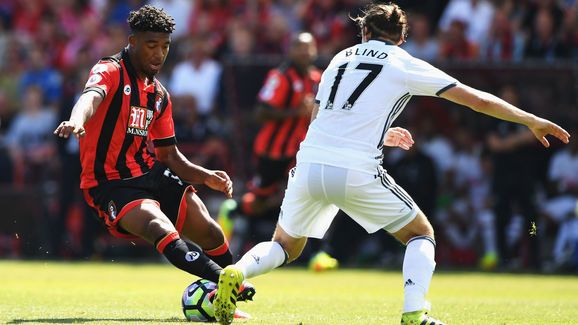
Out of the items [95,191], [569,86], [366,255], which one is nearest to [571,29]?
[569,86]

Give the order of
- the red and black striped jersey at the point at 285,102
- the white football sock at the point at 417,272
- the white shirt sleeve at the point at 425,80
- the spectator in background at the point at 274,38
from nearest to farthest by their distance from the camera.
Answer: the white football sock at the point at 417,272, the white shirt sleeve at the point at 425,80, the red and black striped jersey at the point at 285,102, the spectator in background at the point at 274,38

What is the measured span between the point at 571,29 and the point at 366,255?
187 inches

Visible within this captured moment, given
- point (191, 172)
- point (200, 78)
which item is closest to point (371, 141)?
point (191, 172)

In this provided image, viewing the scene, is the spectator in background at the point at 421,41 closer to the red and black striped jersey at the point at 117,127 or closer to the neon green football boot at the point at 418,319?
the red and black striped jersey at the point at 117,127

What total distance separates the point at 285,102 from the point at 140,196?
6386 millimetres

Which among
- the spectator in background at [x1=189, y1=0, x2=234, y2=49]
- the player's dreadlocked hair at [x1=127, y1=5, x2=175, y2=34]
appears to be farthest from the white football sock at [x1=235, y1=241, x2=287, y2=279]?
the spectator in background at [x1=189, y1=0, x2=234, y2=49]

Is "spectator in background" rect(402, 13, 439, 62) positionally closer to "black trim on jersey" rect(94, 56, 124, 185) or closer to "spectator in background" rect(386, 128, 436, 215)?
"spectator in background" rect(386, 128, 436, 215)

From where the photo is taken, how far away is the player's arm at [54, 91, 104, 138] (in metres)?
5.45

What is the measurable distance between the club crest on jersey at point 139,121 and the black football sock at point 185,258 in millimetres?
1064

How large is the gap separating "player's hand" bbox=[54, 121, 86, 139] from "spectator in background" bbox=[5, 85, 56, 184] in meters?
11.1

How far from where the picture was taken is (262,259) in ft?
20.2

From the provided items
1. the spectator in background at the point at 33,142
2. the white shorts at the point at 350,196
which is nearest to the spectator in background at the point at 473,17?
the spectator in background at the point at 33,142

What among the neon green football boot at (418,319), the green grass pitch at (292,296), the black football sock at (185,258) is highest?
the black football sock at (185,258)

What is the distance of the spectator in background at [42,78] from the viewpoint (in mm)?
17078
